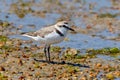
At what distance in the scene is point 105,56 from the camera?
677 inches

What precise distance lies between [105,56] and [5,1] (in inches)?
502

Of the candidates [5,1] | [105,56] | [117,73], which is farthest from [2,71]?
[5,1]

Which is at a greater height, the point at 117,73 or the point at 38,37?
the point at 38,37

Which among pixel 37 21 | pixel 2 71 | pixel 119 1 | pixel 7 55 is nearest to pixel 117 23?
pixel 37 21

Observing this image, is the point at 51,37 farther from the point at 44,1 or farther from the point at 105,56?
the point at 44,1

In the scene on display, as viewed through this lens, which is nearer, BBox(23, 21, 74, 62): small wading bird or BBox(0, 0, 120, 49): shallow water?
BBox(23, 21, 74, 62): small wading bird

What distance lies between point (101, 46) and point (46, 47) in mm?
3298

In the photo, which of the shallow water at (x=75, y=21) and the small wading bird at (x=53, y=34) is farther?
the shallow water at (x=75, y=21)

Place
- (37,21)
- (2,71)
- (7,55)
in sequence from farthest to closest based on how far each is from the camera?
(37,21) → (7,55) → (2,71)

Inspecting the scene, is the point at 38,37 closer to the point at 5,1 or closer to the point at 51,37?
the point at 51,37

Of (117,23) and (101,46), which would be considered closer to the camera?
(101,46)

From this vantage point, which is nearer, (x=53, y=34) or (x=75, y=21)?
(x=53, y=34)

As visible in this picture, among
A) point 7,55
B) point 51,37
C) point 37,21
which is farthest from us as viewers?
point 37,21

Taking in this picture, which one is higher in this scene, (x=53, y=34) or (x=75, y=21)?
(x=53, y=34)
